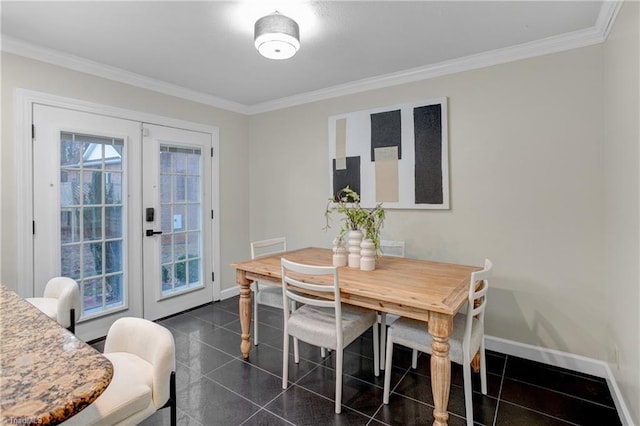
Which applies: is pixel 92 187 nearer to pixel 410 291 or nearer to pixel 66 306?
pixel 66 306

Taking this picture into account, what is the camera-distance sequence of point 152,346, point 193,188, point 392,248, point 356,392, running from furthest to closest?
point 193,188 → point 392,248 → point 356,392 → point 152,346

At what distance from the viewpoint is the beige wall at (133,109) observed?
2.43 m

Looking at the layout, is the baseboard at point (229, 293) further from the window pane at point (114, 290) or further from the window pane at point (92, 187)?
the window pane at point (92, 187)

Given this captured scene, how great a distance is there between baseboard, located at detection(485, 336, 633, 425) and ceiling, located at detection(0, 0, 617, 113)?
7.63 feet

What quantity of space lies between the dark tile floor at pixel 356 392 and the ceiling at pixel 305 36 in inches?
96.7

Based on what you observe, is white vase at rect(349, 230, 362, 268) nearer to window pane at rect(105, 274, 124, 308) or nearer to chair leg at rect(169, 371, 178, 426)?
chair leg at rect(169, 371, 178, 426)

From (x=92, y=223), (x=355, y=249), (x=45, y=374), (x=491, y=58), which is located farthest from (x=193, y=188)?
(x=491, y=58)

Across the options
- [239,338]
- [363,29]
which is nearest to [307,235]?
[239,338]

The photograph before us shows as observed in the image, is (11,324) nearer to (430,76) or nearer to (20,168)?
(20,168)

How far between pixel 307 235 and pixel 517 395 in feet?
8.01

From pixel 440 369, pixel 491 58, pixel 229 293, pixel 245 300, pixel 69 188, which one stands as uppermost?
pixel 491 58

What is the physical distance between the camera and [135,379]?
1240 mm

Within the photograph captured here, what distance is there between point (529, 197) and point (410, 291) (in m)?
1.46

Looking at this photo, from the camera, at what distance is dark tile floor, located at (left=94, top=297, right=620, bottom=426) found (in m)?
1.90
